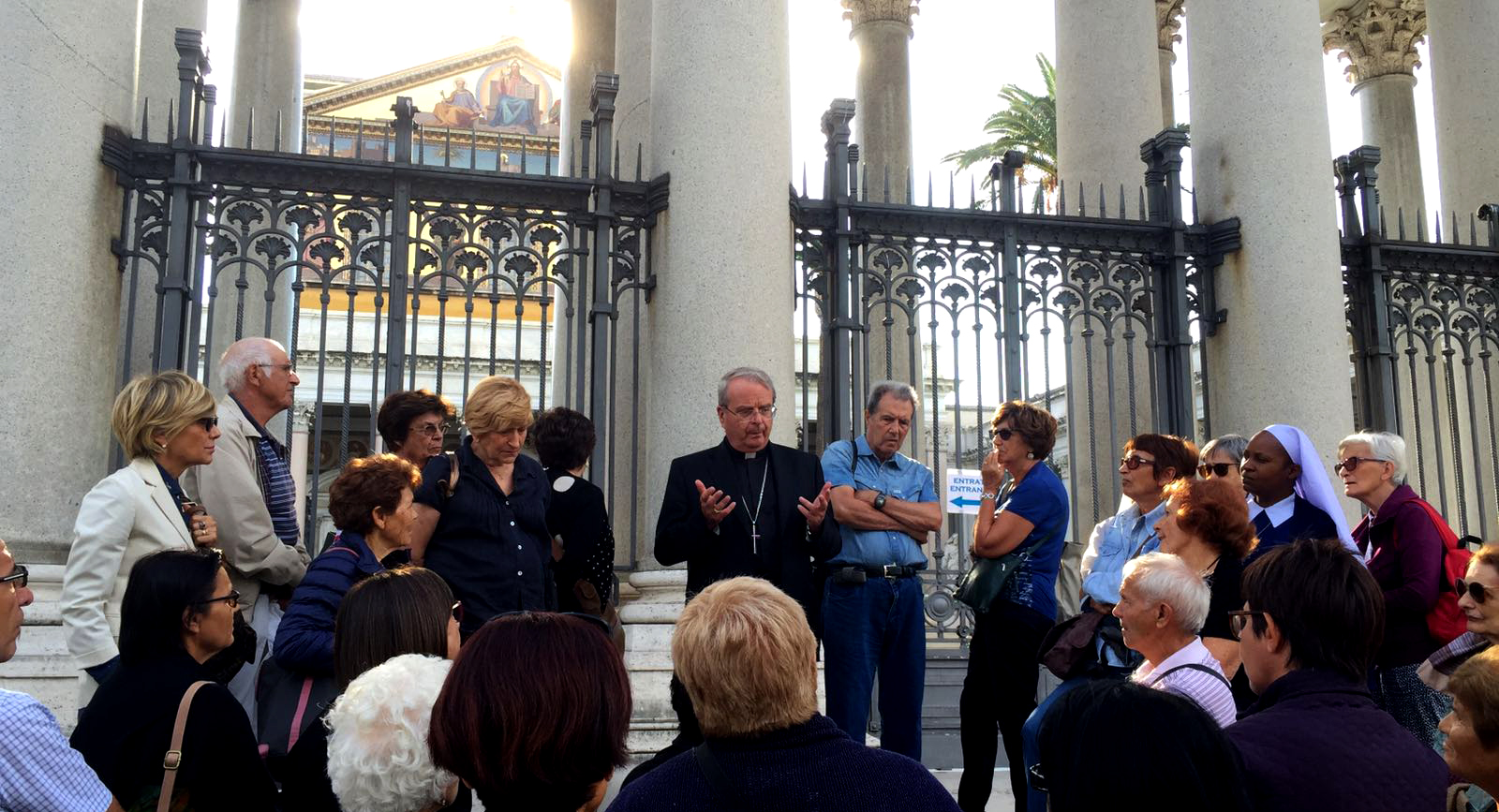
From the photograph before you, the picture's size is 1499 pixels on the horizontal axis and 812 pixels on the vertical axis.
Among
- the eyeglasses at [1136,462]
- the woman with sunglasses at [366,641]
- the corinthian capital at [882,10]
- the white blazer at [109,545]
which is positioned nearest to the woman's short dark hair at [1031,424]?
the eyeglasses at [1136,462]

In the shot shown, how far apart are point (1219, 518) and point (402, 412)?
3.59 metres

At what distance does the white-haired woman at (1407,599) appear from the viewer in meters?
5.86

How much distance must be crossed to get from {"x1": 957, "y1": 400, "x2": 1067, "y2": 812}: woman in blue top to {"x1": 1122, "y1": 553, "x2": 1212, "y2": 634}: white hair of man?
1.72 metres

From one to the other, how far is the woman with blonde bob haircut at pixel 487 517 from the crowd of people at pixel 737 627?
0.5 inches

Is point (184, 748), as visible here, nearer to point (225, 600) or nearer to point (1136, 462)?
point (225, 600)

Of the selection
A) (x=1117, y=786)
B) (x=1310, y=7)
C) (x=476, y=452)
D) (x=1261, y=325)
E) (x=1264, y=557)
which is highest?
(x=1310, y=7)

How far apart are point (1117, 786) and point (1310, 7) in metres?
8.82

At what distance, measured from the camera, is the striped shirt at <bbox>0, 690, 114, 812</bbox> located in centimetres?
308

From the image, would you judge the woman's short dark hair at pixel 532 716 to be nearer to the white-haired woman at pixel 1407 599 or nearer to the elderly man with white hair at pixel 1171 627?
the elderly man with white hair at pixel 1171 627

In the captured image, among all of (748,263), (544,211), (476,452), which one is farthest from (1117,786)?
(544,211)

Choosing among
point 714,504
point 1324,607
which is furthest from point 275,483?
point 1324,607

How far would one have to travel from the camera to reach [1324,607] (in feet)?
12.0

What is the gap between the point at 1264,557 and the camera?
151 inches

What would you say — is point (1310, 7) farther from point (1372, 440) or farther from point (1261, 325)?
point (1372, 440)
